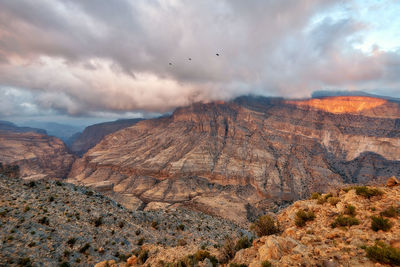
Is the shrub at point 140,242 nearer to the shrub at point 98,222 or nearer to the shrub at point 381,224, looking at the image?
Answer: the shrub at point 98,222

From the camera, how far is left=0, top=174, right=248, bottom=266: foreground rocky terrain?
1427 centimetres

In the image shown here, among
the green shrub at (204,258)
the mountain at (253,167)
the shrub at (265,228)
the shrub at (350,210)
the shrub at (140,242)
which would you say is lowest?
the mountain at (253,167)

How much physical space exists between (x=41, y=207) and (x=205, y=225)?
862 inches

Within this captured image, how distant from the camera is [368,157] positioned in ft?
534

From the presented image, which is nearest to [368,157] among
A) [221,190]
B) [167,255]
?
[221,190]

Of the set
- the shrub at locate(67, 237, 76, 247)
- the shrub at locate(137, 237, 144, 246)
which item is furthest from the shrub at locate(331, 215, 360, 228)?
the shrub at locate(67, 237, 76, 247)

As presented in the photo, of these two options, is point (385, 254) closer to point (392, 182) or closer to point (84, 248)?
point (392, 182)

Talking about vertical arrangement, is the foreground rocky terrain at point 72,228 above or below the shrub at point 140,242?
above

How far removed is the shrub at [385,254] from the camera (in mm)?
5982

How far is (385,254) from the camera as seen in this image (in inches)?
243

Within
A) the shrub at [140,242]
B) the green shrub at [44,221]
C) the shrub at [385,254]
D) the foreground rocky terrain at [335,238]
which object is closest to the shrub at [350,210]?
the foreground rocky terrain at [335,238]

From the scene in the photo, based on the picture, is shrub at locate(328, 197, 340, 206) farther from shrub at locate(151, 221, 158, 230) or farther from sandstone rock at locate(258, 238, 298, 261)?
shrub at locate(151, 221, 158, 230)

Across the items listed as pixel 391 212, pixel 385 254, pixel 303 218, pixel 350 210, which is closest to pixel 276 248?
pixel 385 254

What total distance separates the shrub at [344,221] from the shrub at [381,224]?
98 cm
